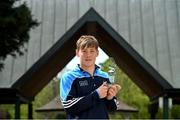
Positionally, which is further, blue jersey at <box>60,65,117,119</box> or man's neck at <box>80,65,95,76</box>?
man's neck at <box>80,65,95,76</box>

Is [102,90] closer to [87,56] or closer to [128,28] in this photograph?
[87,56]

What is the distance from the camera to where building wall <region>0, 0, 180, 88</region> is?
60.2 ft

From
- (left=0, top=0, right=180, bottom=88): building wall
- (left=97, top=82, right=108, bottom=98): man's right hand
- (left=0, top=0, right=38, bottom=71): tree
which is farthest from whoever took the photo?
(left=0, top=0, right=180, bottom=88): building wall

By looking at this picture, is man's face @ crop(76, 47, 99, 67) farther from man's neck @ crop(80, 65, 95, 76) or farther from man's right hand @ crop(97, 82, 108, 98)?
man's right hand @ crop(97, 82, 108, 98)

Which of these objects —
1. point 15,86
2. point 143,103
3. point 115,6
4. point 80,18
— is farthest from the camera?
point 143,103

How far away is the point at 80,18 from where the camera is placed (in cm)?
1895

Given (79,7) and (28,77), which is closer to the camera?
(28,77)

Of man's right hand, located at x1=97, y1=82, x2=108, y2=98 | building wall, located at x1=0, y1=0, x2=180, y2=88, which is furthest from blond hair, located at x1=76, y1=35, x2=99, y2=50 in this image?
building wall, located at x1=0, y1=0, x2=180, y2=88

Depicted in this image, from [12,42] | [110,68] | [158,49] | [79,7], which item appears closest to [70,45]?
[79,7]

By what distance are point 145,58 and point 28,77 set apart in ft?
13.0

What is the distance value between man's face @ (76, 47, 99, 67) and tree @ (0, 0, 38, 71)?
1176cm

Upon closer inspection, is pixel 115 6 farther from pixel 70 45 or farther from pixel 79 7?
pixel 70 45

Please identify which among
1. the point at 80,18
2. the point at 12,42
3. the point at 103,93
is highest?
the point at 80,18

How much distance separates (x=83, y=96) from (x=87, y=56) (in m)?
0.25
